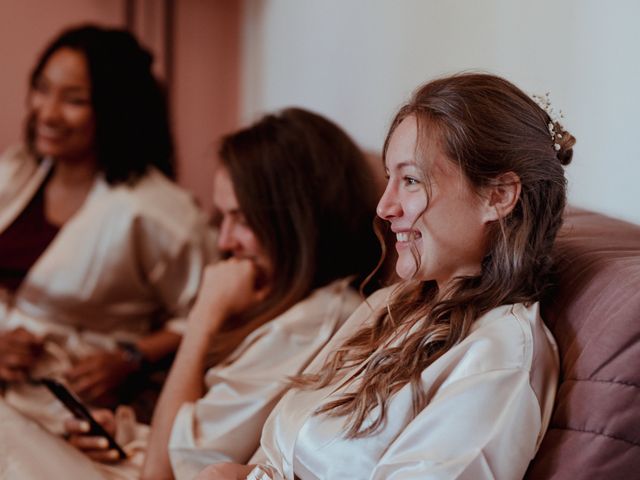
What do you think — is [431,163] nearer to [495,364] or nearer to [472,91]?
[472,91]

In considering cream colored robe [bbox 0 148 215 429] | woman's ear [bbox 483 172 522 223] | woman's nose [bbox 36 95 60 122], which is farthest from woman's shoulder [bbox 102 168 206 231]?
woman's ear [bbox 483 172 522 223]

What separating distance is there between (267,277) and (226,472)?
0.49 meters

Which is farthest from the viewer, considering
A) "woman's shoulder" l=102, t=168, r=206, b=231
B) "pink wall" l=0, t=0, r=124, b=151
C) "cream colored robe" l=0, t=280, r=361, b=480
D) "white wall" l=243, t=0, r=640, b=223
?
"pink wall" l=0, t=0, r=124, b=151

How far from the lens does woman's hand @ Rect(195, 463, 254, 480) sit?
44.0 inches

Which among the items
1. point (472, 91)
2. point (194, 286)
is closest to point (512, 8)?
point (472, 91)

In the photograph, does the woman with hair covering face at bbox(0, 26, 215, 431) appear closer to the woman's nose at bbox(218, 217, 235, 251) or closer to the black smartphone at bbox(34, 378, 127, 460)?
the black smartphone at bbox(34, 378, 127, 460)

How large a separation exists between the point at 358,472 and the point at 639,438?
0.99 feet

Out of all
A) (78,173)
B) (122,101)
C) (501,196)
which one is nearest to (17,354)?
(78,173)

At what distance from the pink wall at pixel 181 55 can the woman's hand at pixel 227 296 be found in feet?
4.91

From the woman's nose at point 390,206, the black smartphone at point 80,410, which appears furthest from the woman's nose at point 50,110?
the woman's nose at point 390,206

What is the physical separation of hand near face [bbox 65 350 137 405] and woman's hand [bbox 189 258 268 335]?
395 mm

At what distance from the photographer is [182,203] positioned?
82.7 inches

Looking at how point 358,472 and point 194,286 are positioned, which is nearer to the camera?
→ point 358,472

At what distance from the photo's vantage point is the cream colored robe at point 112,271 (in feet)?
6.64
